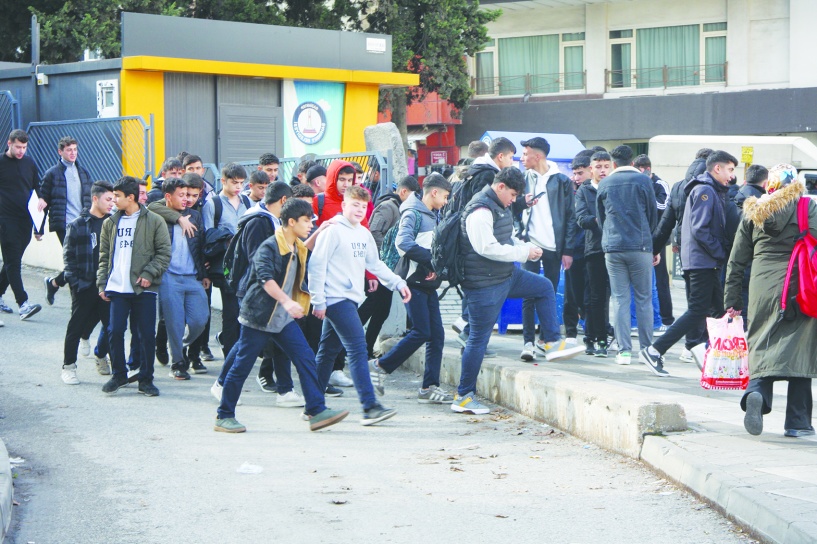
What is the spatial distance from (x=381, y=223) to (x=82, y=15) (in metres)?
17.8

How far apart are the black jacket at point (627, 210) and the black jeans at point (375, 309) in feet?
6.45

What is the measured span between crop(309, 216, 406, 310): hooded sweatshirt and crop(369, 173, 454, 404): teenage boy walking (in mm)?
674

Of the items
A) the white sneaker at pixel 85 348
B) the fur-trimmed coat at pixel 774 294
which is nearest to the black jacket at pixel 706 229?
the fur-trimmed coat at pixel 774 294

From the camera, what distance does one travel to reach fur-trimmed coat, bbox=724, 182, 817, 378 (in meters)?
6.88

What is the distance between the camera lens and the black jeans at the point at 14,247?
1198 cm

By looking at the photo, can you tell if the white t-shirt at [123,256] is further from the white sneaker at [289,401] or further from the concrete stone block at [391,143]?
the concrete stone block at [391,143]

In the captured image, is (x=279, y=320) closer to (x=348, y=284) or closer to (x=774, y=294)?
(x=348, y=284)

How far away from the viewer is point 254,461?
7.06 m

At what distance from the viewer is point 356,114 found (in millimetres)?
21359

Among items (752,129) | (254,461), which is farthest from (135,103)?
(752,129)

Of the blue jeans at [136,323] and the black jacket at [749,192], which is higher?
the black jacket at [749,192]

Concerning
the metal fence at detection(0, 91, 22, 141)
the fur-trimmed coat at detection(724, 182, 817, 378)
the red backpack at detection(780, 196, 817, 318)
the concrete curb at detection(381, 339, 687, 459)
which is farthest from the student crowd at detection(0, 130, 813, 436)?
the metal fence at detection(0, 91, 22, 141)

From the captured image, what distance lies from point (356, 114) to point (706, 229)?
1276 cm

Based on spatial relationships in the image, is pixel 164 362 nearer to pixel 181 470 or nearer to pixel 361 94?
pixel 181 470
